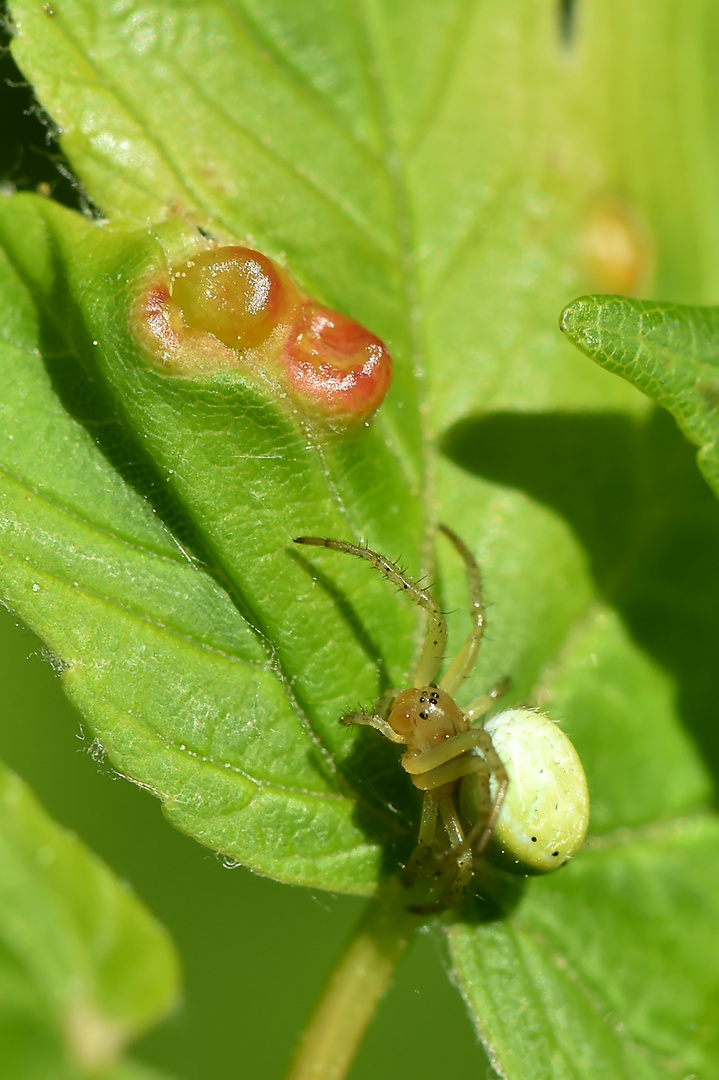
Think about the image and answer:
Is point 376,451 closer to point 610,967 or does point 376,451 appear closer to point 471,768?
point 471,768

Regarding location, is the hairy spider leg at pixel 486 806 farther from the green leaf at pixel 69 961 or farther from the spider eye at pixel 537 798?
the green leaf at pixel 69 961

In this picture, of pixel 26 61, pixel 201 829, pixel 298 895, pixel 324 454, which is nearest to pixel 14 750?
pixel 298 895

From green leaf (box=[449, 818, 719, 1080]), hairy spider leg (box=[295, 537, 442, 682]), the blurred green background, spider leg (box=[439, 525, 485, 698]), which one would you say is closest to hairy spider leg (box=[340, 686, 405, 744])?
hairy spider leg (box=[295, 537, 442, 682])

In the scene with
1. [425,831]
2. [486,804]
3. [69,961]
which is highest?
[69,961]

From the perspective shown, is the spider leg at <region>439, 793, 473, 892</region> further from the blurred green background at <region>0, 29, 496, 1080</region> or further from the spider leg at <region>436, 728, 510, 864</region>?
the blurred green background at <region>0, 29, 496, 1080</region>

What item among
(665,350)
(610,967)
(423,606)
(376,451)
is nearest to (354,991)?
(610,967)

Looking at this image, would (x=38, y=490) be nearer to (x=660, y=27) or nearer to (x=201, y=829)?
(x=201, y=829)
